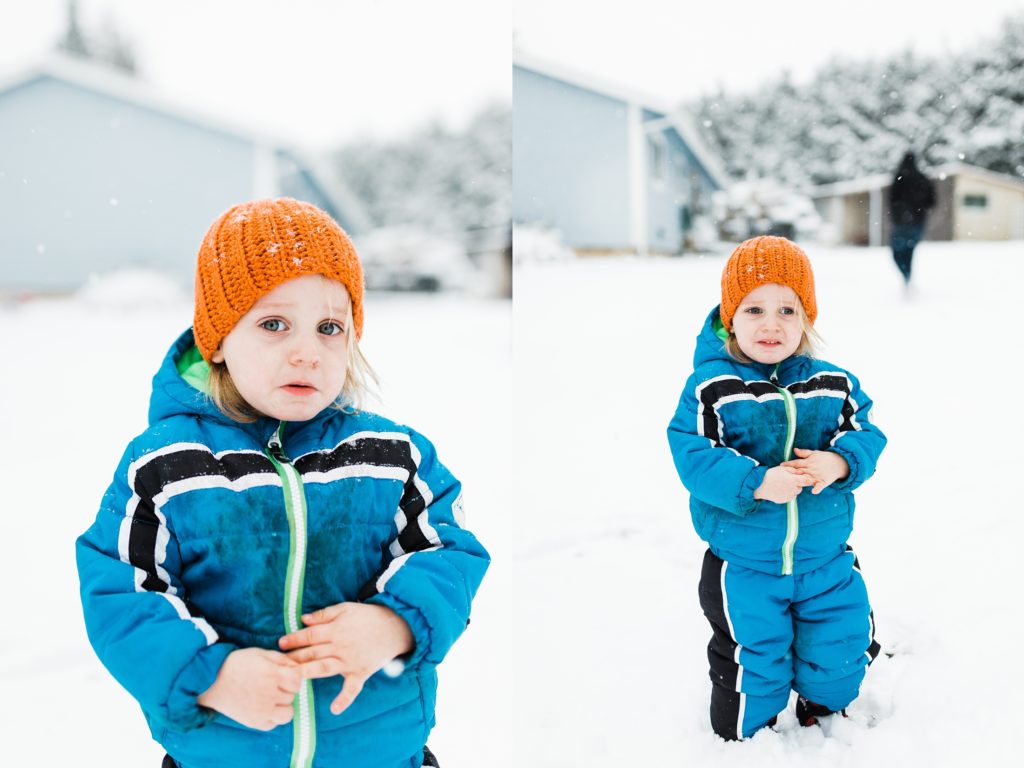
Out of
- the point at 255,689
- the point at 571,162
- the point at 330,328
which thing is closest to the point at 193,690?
the point at 255,689

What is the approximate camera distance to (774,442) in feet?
3.89

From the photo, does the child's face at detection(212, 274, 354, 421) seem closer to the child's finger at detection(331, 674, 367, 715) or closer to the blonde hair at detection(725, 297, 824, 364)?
the child's finger at detection(331, 674, 367, 715)

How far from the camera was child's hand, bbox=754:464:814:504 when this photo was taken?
3.70 ft

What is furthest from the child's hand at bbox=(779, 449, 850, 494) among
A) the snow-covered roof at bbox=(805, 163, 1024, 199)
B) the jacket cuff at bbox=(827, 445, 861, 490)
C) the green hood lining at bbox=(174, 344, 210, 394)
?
the green hood lining at bbox=(174, 344, 210, 394)

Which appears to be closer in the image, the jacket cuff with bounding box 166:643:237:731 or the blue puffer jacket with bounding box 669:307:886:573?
the jacket cuff with bounding box 166:643:237:731

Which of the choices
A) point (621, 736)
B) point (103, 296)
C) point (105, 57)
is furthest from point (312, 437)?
point (105, 57)

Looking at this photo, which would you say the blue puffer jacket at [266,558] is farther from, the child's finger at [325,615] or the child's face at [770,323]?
the child's face at [770,323]

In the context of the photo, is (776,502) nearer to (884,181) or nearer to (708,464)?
(708,464)

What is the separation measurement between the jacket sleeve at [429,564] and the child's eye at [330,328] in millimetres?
156

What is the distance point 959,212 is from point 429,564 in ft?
3.88

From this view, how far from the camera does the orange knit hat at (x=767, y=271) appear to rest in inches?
47.3

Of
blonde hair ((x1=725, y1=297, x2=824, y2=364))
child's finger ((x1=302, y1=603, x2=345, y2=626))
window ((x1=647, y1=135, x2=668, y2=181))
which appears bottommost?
child's finger ((x1=302, y1=603, x2=345, y2=626))

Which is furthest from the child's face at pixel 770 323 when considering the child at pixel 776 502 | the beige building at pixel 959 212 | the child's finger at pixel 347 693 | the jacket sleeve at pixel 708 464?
the child's finger at pixel 347 693

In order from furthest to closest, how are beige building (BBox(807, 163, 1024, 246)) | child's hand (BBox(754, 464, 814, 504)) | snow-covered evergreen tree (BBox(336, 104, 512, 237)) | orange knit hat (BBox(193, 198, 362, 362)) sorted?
snow-covered evergreen tree (BBox(336, 104, 512, 237)) → beige building (BBox(807, 163, 1024, 246)) → child's hand (BBox(754, 464, 814, 504)) → orange knit hat (BBox(193, 198, 362, 362))
